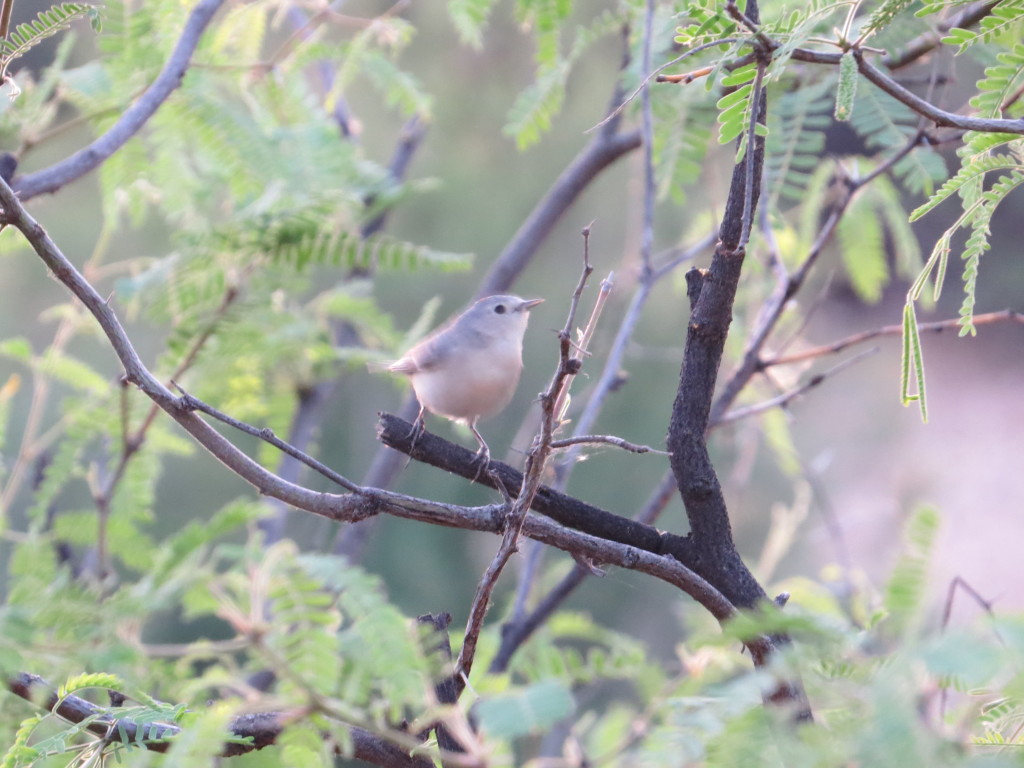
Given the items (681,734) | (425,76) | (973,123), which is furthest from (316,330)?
(425,76)

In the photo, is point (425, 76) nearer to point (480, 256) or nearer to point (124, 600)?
point (480, 256)

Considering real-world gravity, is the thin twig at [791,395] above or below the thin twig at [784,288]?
below

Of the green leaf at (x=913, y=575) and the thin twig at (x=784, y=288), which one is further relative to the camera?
the thin twig at (x=784, y=288)

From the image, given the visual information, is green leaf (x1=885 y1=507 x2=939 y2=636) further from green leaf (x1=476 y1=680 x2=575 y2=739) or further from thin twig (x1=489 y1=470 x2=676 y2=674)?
thin twig (x1=489 y1=470 x2=676 y2=674)

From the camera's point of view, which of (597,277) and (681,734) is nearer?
(681,734)

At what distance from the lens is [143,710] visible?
91 centimetres

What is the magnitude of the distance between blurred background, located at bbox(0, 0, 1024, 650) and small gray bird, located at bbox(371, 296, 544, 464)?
105 centimetres

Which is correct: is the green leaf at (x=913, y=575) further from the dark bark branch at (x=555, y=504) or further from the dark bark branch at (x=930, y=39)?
the dark bark branch at (x=930, y=39)

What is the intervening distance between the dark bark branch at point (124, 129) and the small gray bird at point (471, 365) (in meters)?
0.66

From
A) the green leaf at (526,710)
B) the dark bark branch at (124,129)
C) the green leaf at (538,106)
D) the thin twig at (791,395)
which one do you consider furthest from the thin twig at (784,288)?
the green leaf at (526,710)

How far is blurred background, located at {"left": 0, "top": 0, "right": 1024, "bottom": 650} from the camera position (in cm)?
413

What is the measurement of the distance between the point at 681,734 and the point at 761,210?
138 centimetres

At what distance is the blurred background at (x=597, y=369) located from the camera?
413cm

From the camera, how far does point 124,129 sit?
143cm
